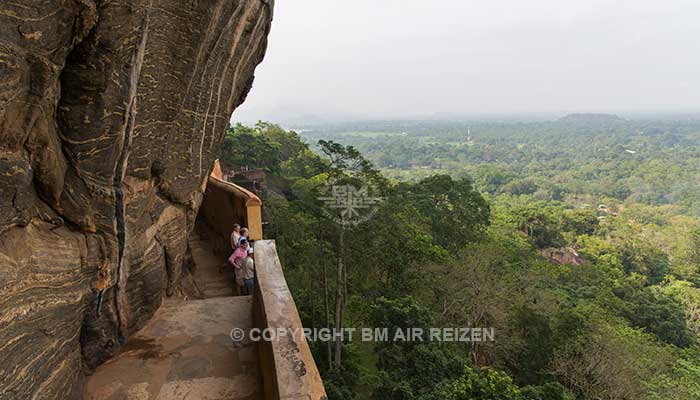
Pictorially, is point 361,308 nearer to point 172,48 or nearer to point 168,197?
point 168,197

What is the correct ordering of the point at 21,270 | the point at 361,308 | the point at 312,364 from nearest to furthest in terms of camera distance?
1. the point at 21,270
2. the point at 312,364
3. the point at 361,308

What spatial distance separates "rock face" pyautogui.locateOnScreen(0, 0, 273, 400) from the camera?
2705 millimetres

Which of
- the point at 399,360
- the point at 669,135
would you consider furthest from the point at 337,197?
the point at 669,135

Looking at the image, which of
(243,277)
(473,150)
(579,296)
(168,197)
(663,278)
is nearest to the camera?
(168,197)

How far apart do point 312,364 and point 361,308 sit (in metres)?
14.8

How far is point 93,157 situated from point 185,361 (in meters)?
2.17

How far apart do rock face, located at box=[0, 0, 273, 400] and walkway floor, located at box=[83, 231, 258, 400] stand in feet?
0.70

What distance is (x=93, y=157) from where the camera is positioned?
3.58 meters

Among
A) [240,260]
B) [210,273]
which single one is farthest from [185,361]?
[210,273]

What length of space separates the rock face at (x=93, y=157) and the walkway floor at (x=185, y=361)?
0.70 feet

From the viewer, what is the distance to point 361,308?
17.7m

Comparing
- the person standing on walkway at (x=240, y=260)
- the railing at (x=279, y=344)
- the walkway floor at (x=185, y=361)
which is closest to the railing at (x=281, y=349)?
the railing at (x=279, y=344)

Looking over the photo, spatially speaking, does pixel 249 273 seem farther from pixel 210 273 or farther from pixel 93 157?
pixel 93 157

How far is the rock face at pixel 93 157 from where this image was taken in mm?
2705
